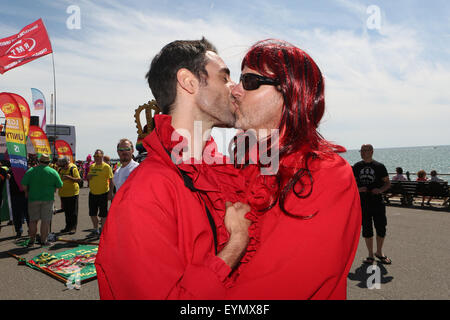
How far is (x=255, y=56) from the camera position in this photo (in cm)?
146

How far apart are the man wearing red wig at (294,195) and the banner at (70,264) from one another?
4441mm

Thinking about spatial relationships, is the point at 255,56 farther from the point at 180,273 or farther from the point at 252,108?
the point at 180,273

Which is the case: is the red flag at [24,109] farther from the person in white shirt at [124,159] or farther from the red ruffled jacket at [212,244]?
the red ruffled jacket at [212,244]

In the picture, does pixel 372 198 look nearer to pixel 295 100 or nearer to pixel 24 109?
pixel 295 100

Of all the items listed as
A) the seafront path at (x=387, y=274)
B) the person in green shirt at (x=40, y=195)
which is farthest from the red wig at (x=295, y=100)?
the person in green shirt at (x=40, y=195)

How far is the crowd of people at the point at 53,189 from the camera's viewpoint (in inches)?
274

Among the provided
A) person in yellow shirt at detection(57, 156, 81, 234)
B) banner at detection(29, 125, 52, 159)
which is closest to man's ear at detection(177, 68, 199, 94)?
person in yellow shirt at detection(57, 156, 81, 234)

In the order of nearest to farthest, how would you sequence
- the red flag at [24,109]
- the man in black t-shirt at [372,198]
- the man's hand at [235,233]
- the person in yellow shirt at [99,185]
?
the man's hand at [235,233], the man in black t-shirt at [372,198], the person in yellow shirt at [99,185], the red flag at [24,109]

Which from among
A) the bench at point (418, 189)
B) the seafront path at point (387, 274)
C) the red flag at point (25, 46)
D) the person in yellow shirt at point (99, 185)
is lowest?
the seafront path at point (387, 274)

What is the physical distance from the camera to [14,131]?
8930 millimetres

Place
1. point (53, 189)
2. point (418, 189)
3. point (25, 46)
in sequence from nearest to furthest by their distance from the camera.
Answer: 1. point (53, 189)
2. point (418, 189)
3. point (25, 46)

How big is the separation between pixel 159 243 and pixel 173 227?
0.38ft

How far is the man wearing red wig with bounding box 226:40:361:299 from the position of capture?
40.0 inches

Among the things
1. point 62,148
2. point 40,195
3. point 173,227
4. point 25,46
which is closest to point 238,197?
point 173,227
